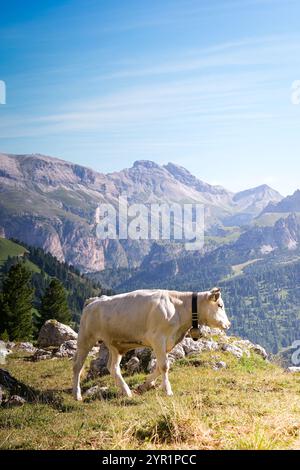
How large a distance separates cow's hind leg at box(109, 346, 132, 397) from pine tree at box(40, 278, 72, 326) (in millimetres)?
85280

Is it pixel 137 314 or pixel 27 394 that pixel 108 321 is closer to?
pixel 137 314

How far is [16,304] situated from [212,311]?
8259cm

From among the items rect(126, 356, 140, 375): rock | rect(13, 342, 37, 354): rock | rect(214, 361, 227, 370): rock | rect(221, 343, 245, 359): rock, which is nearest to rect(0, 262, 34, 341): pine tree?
rect(13, 342, 37, 354): rock

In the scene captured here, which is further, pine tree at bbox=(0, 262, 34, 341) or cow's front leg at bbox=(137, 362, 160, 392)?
pine tree at bbox=(0, 262, 34, 341)

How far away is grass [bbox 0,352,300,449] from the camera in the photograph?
27.5 ft

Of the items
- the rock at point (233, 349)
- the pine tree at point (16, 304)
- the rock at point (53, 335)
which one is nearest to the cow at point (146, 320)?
the rock at point (233, 349)

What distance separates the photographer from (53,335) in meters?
40.2

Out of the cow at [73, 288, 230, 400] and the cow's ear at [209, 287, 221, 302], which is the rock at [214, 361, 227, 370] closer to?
the cow at [73, 288, 230, 400]

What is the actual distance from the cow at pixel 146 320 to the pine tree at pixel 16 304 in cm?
7931

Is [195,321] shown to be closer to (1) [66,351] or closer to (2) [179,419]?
(2) [179,419]

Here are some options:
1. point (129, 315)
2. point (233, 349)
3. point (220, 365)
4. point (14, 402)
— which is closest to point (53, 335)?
point (233, 349)

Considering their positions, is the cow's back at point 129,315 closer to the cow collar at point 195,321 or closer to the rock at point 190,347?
the cow collar at point 195,321

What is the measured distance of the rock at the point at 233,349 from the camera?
75.5 ft
